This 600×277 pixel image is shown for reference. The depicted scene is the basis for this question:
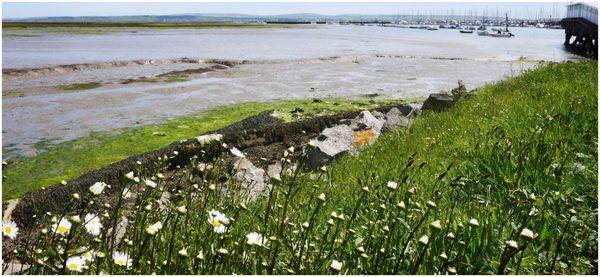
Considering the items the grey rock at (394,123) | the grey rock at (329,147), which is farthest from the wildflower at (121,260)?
the grey rock at (394,123)

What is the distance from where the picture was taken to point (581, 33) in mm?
46625

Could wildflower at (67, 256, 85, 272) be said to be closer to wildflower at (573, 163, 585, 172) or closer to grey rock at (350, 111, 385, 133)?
wildflower at (573, 163, 585, 172)

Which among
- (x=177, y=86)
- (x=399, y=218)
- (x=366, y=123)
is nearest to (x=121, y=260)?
(x=399, y=218)

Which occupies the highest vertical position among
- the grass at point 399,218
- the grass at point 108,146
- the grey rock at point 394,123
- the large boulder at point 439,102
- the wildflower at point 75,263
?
the wildflower at point 75,263

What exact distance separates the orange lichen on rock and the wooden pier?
31.9m

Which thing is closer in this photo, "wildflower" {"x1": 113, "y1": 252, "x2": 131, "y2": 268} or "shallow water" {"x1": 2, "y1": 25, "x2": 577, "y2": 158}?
"wildflower" {"x1": 113, "y1": 252, "x2": 131, "y2": 268}

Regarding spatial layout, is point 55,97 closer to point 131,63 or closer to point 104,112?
point 104,112

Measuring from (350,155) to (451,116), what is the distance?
2275 mm

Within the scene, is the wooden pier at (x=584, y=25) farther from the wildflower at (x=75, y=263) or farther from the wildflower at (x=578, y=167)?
the wildflower at (x=75, y=263)

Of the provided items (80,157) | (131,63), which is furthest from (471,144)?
(131,63)

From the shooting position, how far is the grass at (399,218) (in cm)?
277

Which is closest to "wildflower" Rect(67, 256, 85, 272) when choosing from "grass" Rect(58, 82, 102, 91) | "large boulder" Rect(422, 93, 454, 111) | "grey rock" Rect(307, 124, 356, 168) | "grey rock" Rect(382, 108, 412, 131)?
"grey rock" Rect(307, 124, 356, 168)

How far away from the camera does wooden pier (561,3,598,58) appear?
39.9 m

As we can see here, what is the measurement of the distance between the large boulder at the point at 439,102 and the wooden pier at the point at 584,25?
95.3 ft
